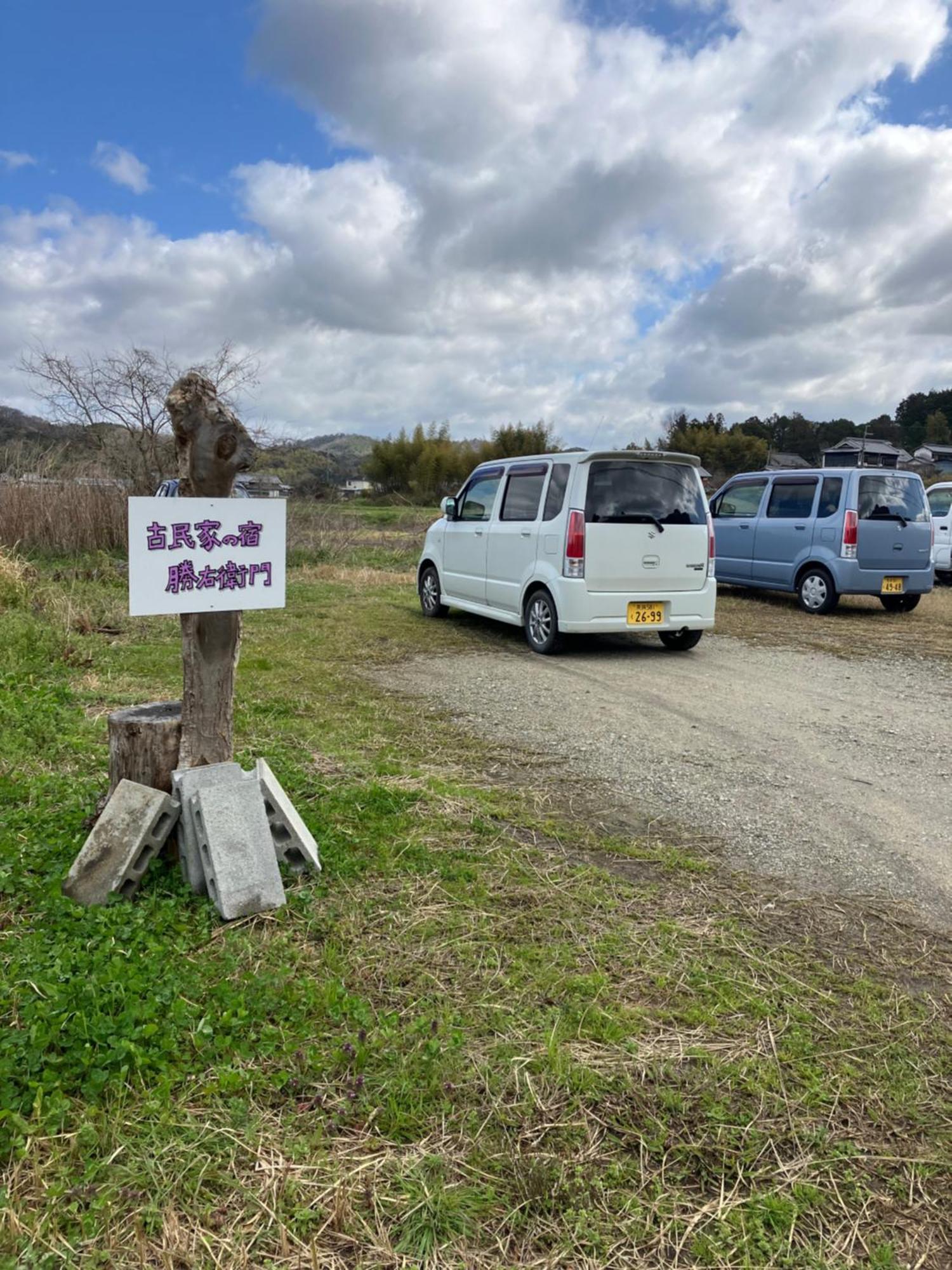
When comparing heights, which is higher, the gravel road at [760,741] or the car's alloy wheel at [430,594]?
the car's alloy wheel at [430,594]

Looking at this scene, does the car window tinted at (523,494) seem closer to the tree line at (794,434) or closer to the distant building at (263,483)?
the distant building at (263,483)

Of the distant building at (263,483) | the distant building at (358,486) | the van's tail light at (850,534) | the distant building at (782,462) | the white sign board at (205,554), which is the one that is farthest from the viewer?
the distant building at (782,462)

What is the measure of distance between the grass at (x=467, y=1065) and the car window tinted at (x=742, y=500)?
892 centimetres

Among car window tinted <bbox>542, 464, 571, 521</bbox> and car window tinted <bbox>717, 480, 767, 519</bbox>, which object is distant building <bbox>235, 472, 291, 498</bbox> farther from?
car window tinted <bbox>542, 464, 571, 521</bbox>

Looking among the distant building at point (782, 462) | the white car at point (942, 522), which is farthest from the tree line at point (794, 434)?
the white car at point (942, 522)

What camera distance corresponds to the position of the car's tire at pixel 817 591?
1020cm

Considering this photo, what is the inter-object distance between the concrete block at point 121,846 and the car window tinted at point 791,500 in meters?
9.46

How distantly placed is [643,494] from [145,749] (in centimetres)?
499

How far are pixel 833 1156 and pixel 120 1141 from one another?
153 cm

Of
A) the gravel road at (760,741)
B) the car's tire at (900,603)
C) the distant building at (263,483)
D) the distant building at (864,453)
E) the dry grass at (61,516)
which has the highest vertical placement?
the distant building at (864,453)

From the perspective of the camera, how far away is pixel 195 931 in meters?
2.58

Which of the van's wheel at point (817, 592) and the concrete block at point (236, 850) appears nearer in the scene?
the concrete block at point (236, 850)

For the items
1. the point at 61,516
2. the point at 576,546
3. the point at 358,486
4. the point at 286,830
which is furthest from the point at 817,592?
the point at 358,486

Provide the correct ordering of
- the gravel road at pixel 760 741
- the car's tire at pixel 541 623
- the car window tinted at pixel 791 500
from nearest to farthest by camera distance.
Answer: the gravel road at pixel 760 741 < the car's tire at pixel 541 623 < the car window tinted at pixel 791 500
